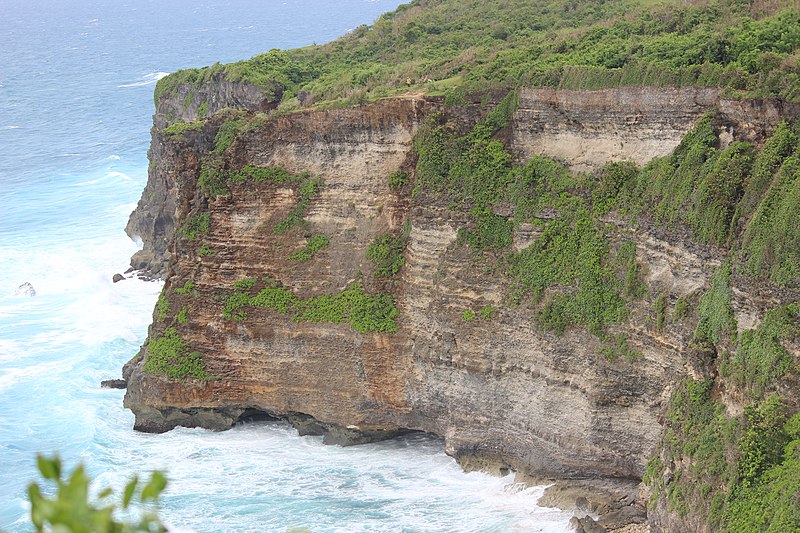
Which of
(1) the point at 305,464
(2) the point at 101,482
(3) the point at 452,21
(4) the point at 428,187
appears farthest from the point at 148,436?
(3) the point at 452,21

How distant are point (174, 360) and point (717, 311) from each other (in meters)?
16.2

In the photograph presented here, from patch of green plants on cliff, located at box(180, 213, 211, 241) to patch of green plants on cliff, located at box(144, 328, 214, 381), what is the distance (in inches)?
115

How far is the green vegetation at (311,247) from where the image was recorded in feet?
97.5

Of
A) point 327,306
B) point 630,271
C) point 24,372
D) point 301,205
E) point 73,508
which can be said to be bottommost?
point 24,372

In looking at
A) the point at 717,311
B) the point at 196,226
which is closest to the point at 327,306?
the point at 196,226

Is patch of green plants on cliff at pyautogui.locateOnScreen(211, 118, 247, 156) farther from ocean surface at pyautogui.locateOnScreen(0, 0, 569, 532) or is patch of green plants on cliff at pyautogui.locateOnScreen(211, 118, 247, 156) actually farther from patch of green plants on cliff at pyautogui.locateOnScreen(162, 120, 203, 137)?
ocean surface at pyautogui.locateOnScreen(0, 0, 569, 532)

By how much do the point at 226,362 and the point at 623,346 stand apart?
11991mm

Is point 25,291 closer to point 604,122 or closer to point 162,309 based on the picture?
point 162,309

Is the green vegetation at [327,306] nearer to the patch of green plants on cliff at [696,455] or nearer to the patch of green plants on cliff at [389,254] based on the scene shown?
the patch of green plants on cliff at [389,254]

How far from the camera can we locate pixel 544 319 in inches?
1027

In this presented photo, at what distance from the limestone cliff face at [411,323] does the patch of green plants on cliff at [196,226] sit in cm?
18

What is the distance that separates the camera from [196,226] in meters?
30.7

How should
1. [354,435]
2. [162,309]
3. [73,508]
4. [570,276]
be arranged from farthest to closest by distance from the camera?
[162,309] < [354,435] < [570,276] < [73,508]

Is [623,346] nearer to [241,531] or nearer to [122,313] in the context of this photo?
[241,531]
